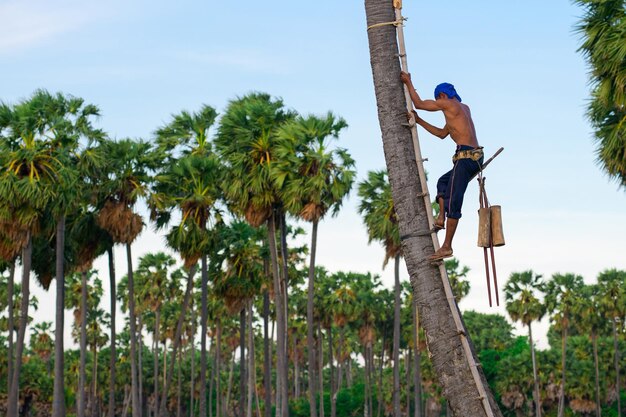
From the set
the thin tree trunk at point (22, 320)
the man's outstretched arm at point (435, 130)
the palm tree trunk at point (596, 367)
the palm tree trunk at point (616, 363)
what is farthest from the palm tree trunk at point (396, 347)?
the man's outstretched arm at point (435, 130)

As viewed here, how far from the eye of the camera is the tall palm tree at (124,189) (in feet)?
139

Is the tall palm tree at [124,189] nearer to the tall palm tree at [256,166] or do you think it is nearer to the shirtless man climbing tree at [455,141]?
the tall palm tree at [256,166]

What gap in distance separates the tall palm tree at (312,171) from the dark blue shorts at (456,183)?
3073cm

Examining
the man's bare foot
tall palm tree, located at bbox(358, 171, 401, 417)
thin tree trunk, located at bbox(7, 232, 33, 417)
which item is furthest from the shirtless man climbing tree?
tall palm tree, located at bbox(358, 171, 401, 417)

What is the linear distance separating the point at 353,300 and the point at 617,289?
23634 millimetres

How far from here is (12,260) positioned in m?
40.3

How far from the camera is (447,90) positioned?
8398 mm

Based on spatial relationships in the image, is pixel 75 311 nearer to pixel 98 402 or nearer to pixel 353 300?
pixel 98 402

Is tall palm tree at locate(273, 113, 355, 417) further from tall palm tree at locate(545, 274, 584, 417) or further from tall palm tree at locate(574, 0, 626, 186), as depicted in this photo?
tall palm tree at locate(545, 274, 584, 417)

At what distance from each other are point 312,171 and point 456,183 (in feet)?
105

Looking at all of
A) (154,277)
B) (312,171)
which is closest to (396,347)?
(312,171)

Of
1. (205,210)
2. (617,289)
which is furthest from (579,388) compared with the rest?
(205,210)

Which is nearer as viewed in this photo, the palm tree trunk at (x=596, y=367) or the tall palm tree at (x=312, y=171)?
the tall palm tree at (x=312, y=171)

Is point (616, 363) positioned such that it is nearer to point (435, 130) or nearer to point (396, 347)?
point (396, 347)
